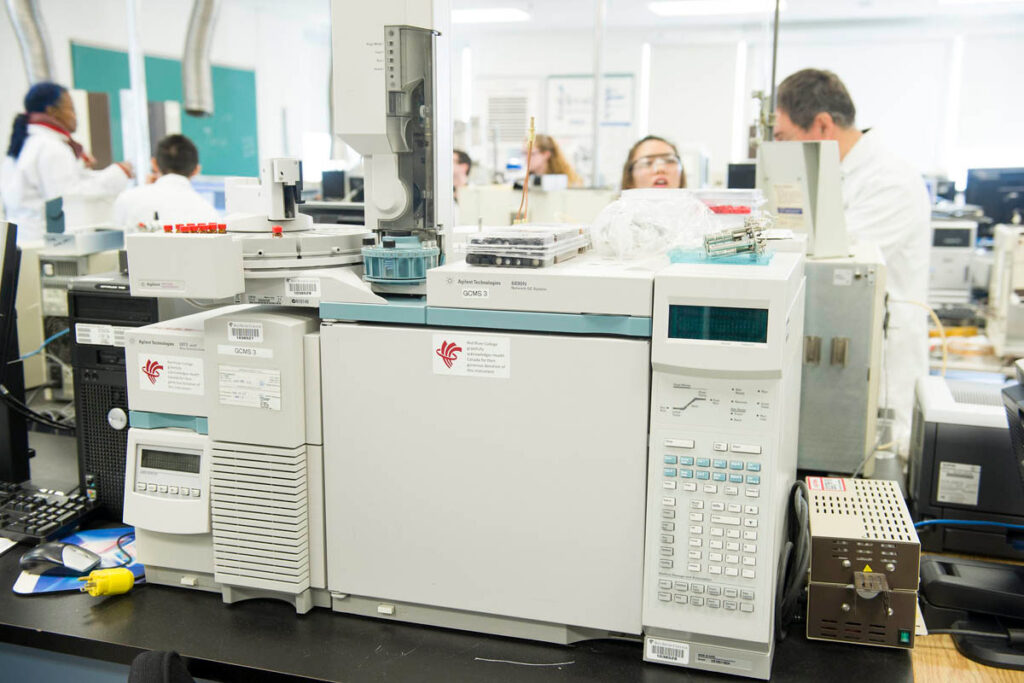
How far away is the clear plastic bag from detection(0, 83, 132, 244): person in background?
11.3ft

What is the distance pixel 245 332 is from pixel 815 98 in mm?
2049

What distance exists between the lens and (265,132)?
315 inches

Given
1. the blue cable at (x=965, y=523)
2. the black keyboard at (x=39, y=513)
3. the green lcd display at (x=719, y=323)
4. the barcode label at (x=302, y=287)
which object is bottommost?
the black keyboard at (x=39, y=513)

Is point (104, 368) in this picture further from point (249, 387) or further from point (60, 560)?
point (249, 387)

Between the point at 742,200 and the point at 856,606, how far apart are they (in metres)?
0.74

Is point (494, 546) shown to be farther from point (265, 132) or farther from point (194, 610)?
point (265, 132)

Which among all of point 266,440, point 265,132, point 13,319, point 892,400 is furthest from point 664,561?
point 265,132

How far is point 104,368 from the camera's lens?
4.58 feet

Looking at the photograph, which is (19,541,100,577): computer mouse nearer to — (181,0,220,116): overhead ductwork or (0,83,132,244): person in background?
(181,0,220,116): overhead ductwork

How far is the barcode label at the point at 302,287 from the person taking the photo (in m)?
1.11

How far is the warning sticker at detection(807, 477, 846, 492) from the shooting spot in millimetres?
1230

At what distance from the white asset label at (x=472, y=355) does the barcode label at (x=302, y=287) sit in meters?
0.20

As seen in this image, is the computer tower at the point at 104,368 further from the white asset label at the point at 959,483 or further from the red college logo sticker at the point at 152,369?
the white asset label at the point at 959,483

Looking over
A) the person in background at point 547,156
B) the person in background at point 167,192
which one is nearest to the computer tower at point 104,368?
the person in background at point 167,192
